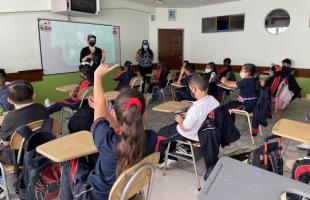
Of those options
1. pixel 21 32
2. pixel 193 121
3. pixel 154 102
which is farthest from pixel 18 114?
pixel 154 102

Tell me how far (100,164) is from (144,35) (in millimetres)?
6897

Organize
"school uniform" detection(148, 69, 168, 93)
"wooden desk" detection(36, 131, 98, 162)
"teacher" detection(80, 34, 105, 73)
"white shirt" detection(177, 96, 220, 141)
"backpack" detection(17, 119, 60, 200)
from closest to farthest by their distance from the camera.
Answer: "wooden desk" detection(36, 131, 98, 162)
"backpack" detection(17, 119, 60, 200)
"white shirt" detection(177, 96, 220, 141)
"teacher" detection(80, 34, 105, 73)
"school uniform" detection(148, 69, 168, 93)

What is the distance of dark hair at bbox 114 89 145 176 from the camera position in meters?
1.21

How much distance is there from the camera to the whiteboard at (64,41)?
523cm

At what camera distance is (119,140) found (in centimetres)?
124

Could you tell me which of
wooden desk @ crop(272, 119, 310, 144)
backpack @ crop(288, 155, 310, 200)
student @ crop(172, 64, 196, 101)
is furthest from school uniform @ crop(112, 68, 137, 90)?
backpack @ crop(288, 155, 310, 200)

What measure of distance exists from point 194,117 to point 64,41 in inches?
175

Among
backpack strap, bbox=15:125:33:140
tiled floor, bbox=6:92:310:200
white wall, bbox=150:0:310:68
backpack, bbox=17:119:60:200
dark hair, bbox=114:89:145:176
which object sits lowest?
tiled floor, bbox=6:92:310:200

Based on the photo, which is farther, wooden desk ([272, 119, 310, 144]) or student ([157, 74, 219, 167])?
student ([157, 74, 219, 167])

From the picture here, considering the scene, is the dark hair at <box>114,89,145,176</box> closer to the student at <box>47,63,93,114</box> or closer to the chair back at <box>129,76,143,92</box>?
the student at <box>47,63,93,114</box>

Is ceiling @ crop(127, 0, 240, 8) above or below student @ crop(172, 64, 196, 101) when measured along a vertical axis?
above

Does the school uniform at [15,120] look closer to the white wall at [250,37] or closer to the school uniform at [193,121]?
the school uniform at [193,121]

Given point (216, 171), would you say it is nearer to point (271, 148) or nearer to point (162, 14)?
point (271, 148)

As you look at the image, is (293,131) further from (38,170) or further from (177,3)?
(177,3)
